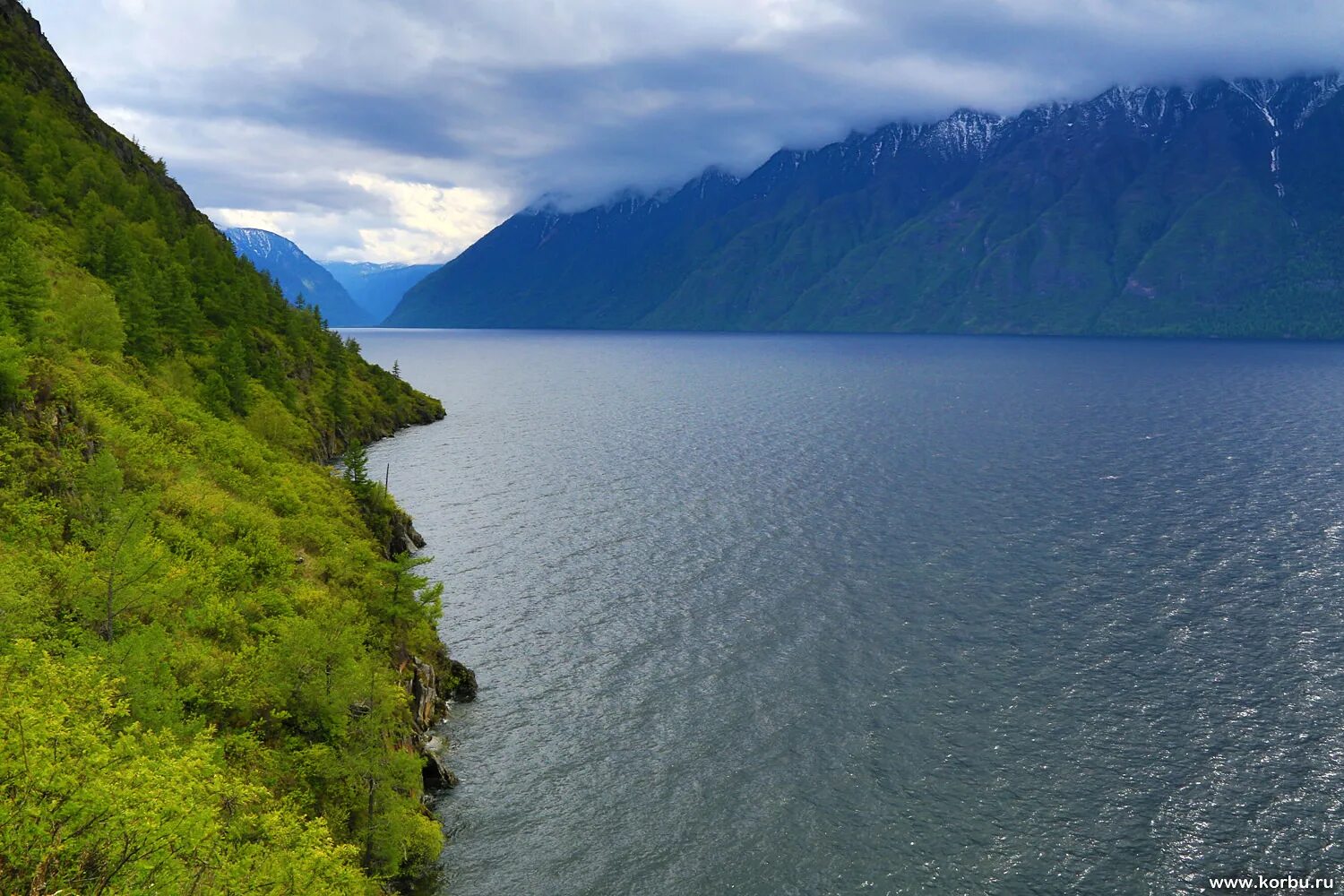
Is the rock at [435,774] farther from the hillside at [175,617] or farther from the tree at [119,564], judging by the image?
the tree at [119,564]

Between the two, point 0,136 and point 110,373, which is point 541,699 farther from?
point 0,136

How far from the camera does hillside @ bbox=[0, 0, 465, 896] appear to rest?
20984mm

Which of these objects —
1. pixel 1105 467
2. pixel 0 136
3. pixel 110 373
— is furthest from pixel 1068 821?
pixel 0 136

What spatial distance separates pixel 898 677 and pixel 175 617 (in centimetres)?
4693

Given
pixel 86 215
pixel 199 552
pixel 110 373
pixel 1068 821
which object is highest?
pixel 86 215

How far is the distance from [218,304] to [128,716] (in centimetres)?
10203

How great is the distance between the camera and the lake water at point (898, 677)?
40.3 metres

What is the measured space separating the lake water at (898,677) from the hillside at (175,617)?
8.19 meters

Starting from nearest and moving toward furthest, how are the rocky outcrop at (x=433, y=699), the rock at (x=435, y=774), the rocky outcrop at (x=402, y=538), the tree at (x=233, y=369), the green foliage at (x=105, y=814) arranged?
the green foliage at (x=105, y=814) < the rock at (x=435, y=774) < the rocky outcrop at (x=433, y=699) < the rocky outcrop at (x=402, y=538) < the tree at (x=233, y=369)

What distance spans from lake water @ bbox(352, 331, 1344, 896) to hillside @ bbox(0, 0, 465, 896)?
819cm

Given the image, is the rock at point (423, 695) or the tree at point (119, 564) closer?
Answer: the tree at point (119, 564)

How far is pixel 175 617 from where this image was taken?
141 ft

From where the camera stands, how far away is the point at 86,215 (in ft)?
349

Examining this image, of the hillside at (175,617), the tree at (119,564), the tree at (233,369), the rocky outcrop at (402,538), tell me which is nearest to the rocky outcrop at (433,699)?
the hillside at (175,617)
